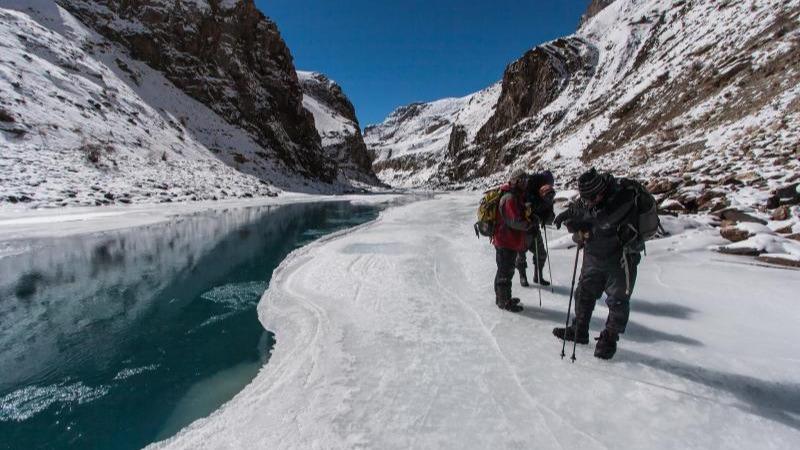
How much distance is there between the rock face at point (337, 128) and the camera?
88.8 metres

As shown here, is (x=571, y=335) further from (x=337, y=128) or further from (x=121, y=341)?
(x=337, y=128)

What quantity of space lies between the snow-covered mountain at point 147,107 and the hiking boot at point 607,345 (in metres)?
22.8

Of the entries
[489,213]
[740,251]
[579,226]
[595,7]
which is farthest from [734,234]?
[595,7]

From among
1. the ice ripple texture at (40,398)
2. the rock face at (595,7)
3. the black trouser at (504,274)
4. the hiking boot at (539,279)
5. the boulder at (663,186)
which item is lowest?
the ice ripple texture at (40,398)

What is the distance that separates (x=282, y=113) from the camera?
2334 inches

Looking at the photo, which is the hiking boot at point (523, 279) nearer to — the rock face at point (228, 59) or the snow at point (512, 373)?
the snow at point (512, 373)

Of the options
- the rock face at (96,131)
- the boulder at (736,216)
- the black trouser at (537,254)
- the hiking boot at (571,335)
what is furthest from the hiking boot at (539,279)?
the rock face at (96,131)

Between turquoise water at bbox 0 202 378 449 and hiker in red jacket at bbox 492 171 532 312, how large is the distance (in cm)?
311

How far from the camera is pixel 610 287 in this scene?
387cm

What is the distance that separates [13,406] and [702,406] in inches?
230

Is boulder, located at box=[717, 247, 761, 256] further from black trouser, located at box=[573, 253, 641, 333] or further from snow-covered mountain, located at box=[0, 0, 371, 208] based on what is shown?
snow-covered mountain, located at box=[0, 0, 371, 208]

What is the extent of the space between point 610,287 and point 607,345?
579 millimetres

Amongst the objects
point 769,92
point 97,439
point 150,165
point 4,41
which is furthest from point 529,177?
point 4,41

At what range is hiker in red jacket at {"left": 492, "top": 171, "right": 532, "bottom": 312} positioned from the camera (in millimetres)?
5039
